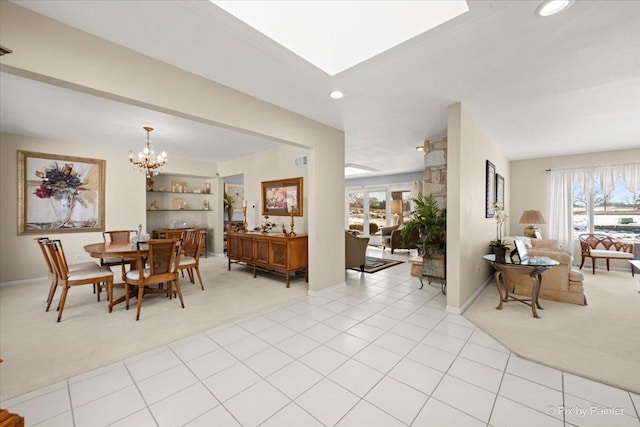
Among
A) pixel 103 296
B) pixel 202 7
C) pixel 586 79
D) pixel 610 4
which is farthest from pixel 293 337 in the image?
pixel 586 79

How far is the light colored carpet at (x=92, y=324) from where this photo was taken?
2.14 meters

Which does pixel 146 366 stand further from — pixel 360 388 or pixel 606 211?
pixel 606 211

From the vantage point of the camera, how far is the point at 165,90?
233 centimetres

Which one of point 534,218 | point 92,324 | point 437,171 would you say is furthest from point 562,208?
point 92,324

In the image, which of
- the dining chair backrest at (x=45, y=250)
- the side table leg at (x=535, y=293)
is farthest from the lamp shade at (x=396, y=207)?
the dining chair backrest at (x=45, y=250)

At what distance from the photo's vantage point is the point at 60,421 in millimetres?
1592

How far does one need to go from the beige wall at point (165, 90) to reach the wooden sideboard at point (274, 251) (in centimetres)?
52

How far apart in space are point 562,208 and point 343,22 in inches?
274

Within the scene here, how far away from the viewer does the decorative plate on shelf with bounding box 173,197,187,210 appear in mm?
7077

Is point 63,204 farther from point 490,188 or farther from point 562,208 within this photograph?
point 562,208

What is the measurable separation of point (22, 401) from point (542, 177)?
9143 millimetres

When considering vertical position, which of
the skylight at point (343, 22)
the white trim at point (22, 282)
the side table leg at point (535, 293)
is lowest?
the white trim at point (22, 282)

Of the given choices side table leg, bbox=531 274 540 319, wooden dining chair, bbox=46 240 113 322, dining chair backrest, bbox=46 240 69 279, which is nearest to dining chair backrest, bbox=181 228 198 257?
wooden dining chair, bbox=46 240 113 322

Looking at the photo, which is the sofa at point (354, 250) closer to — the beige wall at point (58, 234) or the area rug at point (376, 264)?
the area rug at point (376, 264)
